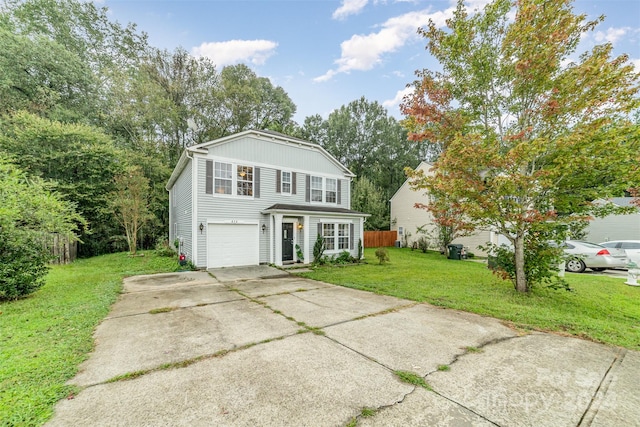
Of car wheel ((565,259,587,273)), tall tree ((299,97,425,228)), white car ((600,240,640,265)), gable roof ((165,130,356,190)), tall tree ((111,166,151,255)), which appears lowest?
car wheel ((565,259,587,273))

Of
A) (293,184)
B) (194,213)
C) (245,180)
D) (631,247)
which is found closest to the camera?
(194,213)

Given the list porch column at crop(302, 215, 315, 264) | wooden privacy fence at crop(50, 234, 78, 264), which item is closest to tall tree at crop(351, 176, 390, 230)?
porch column at crop(302, 215, 315, 264)

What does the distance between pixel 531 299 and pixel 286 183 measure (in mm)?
9782

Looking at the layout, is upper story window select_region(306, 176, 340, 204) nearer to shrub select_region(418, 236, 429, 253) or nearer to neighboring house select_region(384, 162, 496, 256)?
neighboring house select_region(384, 162, 496, 256)

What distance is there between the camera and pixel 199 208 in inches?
403

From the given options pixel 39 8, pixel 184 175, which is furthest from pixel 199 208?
pixel 39 8

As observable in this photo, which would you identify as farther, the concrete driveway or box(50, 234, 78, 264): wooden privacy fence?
box(50, 234, 78, 264): wooden privacy fence

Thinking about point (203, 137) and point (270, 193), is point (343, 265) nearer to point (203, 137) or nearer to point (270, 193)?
point (270, 193)

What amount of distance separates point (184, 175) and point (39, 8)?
65.3ft

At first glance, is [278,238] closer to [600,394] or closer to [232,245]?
[232,245]

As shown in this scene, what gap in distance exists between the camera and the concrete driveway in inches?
86.7

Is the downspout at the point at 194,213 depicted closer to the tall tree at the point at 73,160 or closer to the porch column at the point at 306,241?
the porch column at the point at 306,241

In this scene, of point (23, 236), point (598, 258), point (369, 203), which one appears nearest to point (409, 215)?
point (369, 203)

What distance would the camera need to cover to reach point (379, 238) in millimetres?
21531
